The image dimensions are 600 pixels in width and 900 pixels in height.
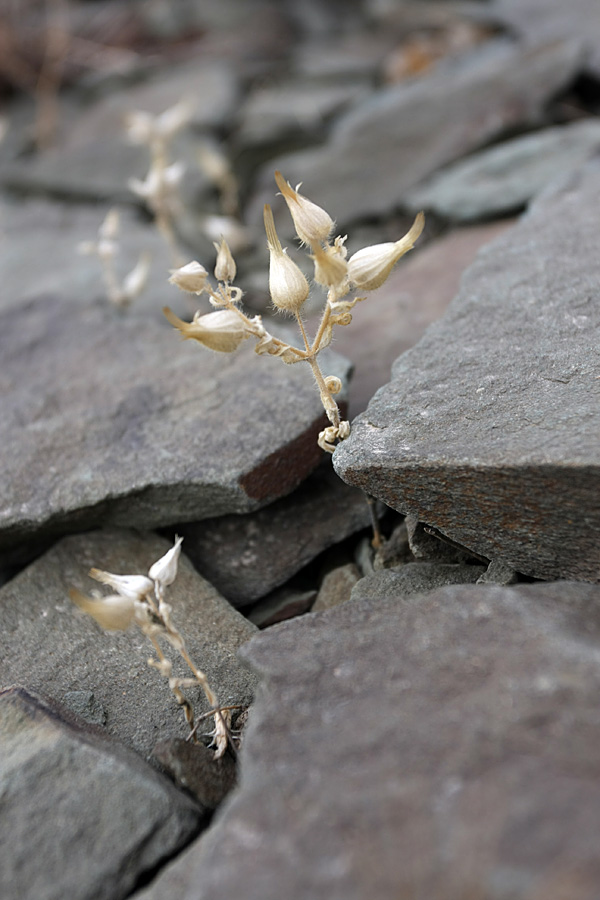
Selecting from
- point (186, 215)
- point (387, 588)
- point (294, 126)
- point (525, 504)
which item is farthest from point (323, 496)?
point (294, 126)

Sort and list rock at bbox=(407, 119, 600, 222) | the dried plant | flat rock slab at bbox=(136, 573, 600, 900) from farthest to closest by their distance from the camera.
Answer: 1. rock at bbox=(407, 119, 600, 222)
2. the dried plant
3. flat rock slab at bbox=(136, 573, 600, 900)

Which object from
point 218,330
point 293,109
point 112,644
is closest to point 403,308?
point 218,330

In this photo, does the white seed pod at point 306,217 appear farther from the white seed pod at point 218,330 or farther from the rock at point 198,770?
the rock at point 198,770

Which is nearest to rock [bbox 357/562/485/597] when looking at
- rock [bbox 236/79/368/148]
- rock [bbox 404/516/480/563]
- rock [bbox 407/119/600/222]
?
rock [bbox 404/516/480/563]

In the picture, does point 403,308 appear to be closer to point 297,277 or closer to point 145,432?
point 145,432

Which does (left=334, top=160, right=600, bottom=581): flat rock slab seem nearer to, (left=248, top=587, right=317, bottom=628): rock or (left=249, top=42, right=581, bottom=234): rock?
(left=248, top=587, right=317, bottom=628): rock

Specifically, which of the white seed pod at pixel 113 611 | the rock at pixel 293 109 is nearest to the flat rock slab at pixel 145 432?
the white seed pod at pixel 113 611
